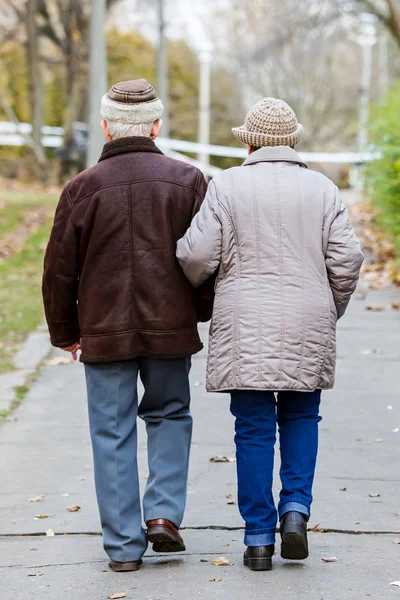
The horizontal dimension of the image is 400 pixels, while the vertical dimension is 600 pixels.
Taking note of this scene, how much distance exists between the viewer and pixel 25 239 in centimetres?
1437

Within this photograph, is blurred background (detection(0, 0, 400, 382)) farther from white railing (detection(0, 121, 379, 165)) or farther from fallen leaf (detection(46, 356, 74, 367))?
fallen leaf (detection(46, 356, 74, 367))

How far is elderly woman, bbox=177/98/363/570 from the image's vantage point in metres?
3.97

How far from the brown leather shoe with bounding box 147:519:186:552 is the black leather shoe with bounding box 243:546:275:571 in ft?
0.90

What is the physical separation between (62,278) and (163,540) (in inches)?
40.5

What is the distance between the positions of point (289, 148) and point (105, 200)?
0.69 metres

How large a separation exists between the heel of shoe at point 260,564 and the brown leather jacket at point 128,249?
79 centimetres

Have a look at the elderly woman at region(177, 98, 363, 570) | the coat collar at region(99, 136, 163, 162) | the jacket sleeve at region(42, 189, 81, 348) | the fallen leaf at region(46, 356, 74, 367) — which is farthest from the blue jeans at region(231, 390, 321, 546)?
the fallen leaf at region(46, 356, 74, 367)

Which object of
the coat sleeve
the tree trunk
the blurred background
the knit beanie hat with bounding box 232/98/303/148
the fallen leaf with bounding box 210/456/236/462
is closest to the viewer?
the coat sleeve

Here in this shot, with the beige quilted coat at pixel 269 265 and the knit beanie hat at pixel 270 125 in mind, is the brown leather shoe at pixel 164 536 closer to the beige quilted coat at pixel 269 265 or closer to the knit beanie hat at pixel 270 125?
the beige quilted coat at pixel 269 265

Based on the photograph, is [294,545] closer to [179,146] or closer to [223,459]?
[223,459]

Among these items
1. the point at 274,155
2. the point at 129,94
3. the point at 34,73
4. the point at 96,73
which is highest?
the point at 34,73

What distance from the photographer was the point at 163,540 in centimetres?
415

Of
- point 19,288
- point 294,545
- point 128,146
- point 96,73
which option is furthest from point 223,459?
point 96,73

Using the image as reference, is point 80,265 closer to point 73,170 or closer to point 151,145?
point 151,145
